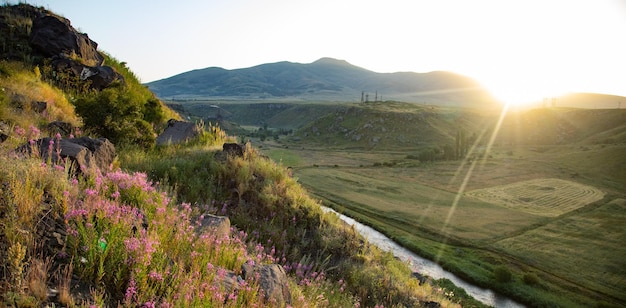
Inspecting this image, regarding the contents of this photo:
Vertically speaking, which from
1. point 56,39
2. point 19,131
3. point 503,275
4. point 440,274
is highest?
point 56,39

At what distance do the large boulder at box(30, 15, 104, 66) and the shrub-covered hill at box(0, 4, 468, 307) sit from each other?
2298 mm

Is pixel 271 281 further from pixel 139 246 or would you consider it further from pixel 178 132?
pixel 178 132

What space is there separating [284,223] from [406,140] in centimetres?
13031

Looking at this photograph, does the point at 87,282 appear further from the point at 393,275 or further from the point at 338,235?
the point at 393,275

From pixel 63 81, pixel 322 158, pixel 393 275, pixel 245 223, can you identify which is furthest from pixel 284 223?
pixel 322 158

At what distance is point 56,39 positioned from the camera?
18.9m

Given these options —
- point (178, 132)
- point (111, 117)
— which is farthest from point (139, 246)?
point (178, 132)

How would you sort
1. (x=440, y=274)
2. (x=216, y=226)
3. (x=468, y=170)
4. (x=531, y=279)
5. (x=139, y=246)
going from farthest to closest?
(x=468, y=170)
(x=440, y=274)
(x=531, y=279)
(x=216, y=226)
(x=139, y=246)

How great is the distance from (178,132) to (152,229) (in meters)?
11.8

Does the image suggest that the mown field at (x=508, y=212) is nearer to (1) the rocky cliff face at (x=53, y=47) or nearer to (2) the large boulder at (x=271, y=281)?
(2) the large boulder at (x=271, y=281)

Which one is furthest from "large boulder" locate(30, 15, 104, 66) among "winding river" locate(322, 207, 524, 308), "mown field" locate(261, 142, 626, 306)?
"mown field" locate(261, 142, 626, 306)

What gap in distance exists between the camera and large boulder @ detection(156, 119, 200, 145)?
1590 cm

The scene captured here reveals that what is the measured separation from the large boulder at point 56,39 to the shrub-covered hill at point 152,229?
2.30 m

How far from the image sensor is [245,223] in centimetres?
1023
